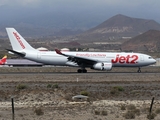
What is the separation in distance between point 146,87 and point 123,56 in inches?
737

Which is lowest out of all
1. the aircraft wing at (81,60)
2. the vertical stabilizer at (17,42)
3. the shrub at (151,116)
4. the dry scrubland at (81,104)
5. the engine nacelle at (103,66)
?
the shrub at (151,116)

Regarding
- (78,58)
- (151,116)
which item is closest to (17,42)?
(78,58)

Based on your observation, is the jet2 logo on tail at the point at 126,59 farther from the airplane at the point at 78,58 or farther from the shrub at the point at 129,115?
the shrub at the point at 129,115

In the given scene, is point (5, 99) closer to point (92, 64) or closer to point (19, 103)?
point (19, 103)

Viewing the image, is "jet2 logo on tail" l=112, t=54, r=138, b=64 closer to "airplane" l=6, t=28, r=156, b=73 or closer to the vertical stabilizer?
"airplane" l=6, t=28, r=156, b=73

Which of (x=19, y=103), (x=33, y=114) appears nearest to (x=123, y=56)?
(x=19, y=103)

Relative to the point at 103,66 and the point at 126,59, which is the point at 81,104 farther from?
the point at 126,59

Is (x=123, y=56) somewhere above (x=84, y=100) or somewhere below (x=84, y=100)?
above

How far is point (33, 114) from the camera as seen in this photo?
77.3 feet

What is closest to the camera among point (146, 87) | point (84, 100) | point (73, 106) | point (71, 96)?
point (73, 106)

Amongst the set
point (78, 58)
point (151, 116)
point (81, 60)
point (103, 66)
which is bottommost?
point (151, 116)

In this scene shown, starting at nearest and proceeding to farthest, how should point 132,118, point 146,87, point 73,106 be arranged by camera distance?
point 132,118, point 73,106, point 146,87

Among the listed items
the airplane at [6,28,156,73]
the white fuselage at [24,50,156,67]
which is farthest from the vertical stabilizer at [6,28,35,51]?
the white fuselage at [24,50,156,67]

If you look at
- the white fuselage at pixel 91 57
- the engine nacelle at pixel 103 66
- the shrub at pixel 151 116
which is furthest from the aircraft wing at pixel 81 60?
the shrub at pixel 151 116
